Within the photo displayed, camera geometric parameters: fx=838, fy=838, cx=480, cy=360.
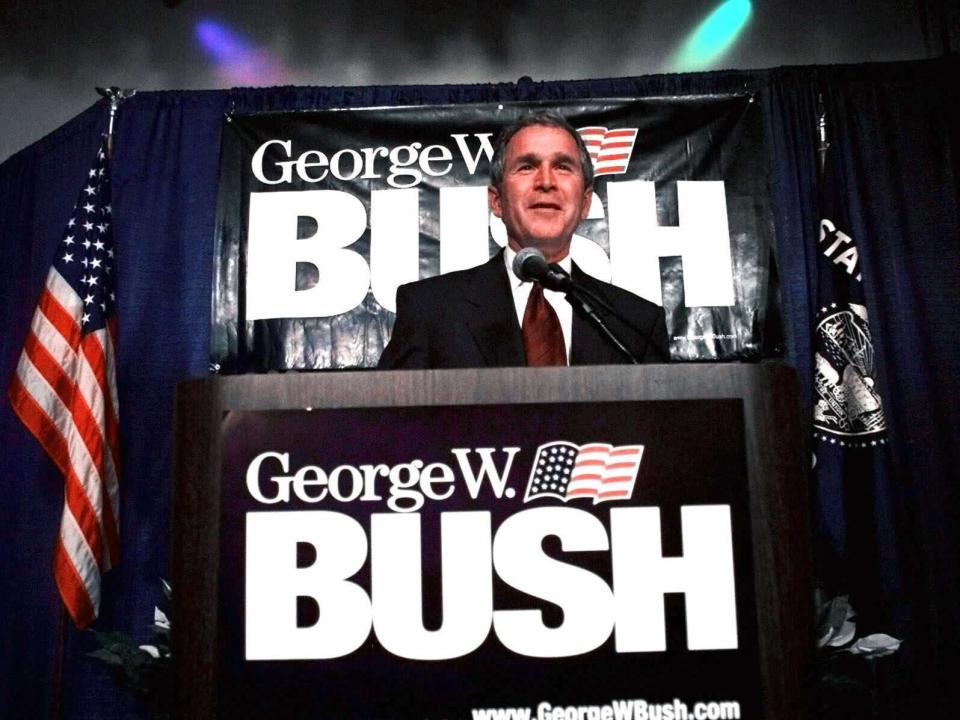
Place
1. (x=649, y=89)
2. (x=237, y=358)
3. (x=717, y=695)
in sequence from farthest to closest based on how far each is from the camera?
(x=649, y=89) < (x=237, y=358) < (x=717, y=695)

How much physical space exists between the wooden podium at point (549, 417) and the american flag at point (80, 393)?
1.75 meters

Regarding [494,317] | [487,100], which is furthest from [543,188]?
[487,100]

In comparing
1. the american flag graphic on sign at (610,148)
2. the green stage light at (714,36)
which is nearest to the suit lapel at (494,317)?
the american flag graphic on sign at (610,148)

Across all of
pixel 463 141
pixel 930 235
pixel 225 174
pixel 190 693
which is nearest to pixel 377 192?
pixel 463 141

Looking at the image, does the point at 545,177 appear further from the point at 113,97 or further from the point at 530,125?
the point at 113,97

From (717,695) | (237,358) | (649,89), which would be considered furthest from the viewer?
(649,89)

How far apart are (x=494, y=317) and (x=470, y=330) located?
120 millimetres

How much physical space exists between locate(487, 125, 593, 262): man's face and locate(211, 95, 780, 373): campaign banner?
0.32m

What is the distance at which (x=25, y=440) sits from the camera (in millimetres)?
2996

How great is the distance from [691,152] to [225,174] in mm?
1656

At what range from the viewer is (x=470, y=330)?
7.22 feet

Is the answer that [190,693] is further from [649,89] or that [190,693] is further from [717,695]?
[649,89]

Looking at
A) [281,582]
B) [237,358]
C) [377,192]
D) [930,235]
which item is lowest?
[281,582]

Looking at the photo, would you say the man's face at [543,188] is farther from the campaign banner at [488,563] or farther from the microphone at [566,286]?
the campaign banner at [488,563]
